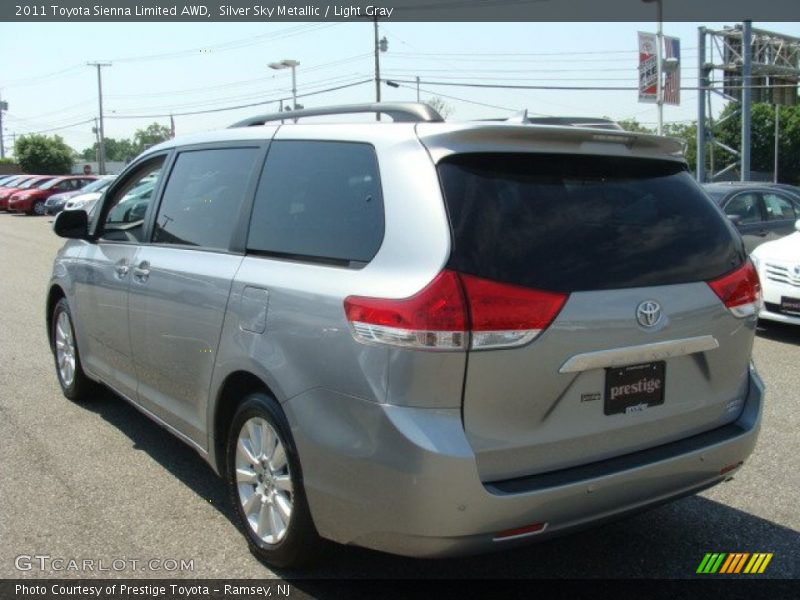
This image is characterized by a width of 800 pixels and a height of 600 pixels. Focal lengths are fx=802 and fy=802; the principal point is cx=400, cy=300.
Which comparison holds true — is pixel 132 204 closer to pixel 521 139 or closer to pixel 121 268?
pixel 121 268

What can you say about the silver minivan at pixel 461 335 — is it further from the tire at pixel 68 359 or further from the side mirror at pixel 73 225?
the tire at pixel 68 359

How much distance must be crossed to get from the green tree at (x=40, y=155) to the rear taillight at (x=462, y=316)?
7376cm

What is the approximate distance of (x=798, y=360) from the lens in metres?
7.32

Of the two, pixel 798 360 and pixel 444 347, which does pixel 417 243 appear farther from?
pixel 798 360

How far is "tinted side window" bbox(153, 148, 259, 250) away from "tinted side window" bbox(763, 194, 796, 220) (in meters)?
10.00

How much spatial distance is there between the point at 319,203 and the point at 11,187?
3748 cm

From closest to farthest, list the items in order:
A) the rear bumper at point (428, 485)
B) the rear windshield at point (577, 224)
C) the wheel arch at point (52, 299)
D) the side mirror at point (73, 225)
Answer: the rear bumper at point (428, 485), the rear windshield at point (577, 224), the side mirror at point (73, 225), the wheel arch at point (52, 299)

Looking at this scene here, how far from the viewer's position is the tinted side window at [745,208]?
37.4ft

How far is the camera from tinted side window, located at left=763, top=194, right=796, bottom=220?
39.0 feet

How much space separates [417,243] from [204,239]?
157cm

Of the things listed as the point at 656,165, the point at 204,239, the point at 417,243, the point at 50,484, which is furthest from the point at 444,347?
the point at 50,484

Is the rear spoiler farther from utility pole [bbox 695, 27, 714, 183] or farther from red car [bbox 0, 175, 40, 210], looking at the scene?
red car [bbox 0, 175, 40, 210]

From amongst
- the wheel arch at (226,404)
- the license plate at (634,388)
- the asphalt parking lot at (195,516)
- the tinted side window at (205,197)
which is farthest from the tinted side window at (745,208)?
the wheel arch at (226,404)

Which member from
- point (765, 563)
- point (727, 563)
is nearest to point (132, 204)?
point (727, 563)
